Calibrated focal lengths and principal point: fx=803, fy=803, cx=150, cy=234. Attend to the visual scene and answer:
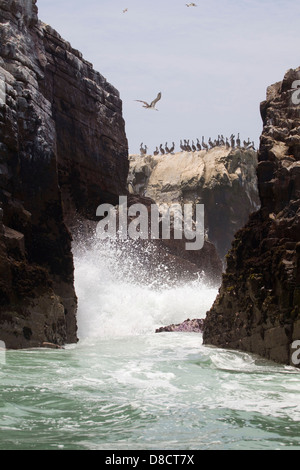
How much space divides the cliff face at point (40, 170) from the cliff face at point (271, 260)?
4.95 m

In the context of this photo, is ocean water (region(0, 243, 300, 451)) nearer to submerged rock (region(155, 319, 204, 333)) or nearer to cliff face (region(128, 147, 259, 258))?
submerged rock (region(155, 319, 204, 333))

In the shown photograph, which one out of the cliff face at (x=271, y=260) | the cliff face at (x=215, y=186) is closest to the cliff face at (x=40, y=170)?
the cliff face at (x=271, y=260)

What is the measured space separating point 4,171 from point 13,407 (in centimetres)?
1006

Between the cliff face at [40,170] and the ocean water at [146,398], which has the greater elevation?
the cliff face at [40,170]

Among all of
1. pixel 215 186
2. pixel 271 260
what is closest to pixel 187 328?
pixel 271 260

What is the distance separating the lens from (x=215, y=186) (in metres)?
71.0

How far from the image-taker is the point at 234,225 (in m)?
71.4

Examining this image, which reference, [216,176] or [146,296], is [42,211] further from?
[216,176]

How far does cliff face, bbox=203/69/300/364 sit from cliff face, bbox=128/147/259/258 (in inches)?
1905

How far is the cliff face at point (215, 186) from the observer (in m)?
71.3

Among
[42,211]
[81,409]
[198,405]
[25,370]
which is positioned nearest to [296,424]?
[198,405]

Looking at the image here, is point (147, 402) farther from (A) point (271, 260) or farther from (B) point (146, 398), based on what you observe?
(A) point (271, 260)

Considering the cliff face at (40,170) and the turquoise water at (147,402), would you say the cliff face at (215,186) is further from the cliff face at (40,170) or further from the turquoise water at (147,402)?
the turquoise water at (147,402)

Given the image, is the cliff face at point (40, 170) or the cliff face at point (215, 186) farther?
the cliff face at point (215, 186)
